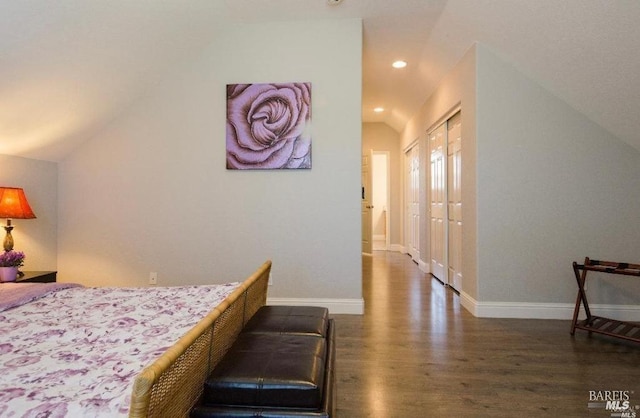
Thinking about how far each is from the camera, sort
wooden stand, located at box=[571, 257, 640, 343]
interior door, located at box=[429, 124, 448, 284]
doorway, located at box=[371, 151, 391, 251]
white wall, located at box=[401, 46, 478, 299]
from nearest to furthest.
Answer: wooden stand, located at box=[571, 257, 640, 343] → white wall, located at box=[401, 46, 478, 299] → interior door, located at box=[429, 124, 448, 284] → doorway, located at box=[371, 151, 391, 251]

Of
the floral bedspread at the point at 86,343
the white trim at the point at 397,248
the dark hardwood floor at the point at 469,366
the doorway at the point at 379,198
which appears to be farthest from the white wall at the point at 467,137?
the doorway at the point at 379,198

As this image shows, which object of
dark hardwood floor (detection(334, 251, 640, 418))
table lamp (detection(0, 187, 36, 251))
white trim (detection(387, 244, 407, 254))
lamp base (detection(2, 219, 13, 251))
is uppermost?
table lamp (detection(0, 187, 36, 251))

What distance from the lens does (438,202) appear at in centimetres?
457

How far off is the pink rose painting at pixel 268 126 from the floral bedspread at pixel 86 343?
5.22ft

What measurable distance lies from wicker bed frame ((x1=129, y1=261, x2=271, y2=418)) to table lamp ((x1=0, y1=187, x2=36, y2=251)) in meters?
2.17

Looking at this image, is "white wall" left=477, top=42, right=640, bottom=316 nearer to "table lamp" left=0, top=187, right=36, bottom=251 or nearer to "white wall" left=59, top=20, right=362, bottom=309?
"white wall" left=59, top=20, right=362, bottom=309

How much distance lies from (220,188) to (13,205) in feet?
5.07

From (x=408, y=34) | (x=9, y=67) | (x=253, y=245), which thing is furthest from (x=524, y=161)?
(x=9, y=67)

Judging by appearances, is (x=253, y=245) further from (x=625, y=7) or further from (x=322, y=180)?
(x=625, y=7)

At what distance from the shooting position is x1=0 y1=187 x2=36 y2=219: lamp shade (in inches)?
101

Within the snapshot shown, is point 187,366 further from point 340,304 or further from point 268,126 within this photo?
point 268,126

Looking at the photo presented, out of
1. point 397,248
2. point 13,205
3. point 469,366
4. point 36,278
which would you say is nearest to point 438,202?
point 469,366

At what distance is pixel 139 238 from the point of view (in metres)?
3.33

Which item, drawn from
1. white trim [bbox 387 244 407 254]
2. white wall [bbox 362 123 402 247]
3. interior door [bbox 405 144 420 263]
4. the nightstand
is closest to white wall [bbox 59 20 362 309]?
the nightstand
